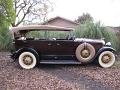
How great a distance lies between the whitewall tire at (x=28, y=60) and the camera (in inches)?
492

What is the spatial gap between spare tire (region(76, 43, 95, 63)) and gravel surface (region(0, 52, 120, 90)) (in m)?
0.37

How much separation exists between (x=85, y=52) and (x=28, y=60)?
212cm

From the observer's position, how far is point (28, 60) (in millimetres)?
12508

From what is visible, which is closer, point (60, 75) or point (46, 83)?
point (46, 83)

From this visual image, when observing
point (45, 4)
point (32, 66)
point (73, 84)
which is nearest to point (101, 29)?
point (32, 66)

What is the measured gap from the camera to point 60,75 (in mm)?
11039

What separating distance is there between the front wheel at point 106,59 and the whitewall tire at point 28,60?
245 centimetres

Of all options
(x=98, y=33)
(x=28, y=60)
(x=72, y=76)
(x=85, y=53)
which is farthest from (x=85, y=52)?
(x=98, y=33)

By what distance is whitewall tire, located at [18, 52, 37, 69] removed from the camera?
1248cm

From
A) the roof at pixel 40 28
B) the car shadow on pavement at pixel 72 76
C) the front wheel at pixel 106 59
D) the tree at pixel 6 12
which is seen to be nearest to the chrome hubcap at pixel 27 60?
the car shadow on pavement at pixel 72 76

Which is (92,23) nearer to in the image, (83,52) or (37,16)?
(83,52)

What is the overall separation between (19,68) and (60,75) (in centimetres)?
213

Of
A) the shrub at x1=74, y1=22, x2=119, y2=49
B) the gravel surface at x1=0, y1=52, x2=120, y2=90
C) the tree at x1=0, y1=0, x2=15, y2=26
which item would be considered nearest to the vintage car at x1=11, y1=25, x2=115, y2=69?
the gravel surface at x1=0, y1=52, x2=120, y2=90

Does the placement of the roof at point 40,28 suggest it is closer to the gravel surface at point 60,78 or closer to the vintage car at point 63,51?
the vintage car at point 63,51
